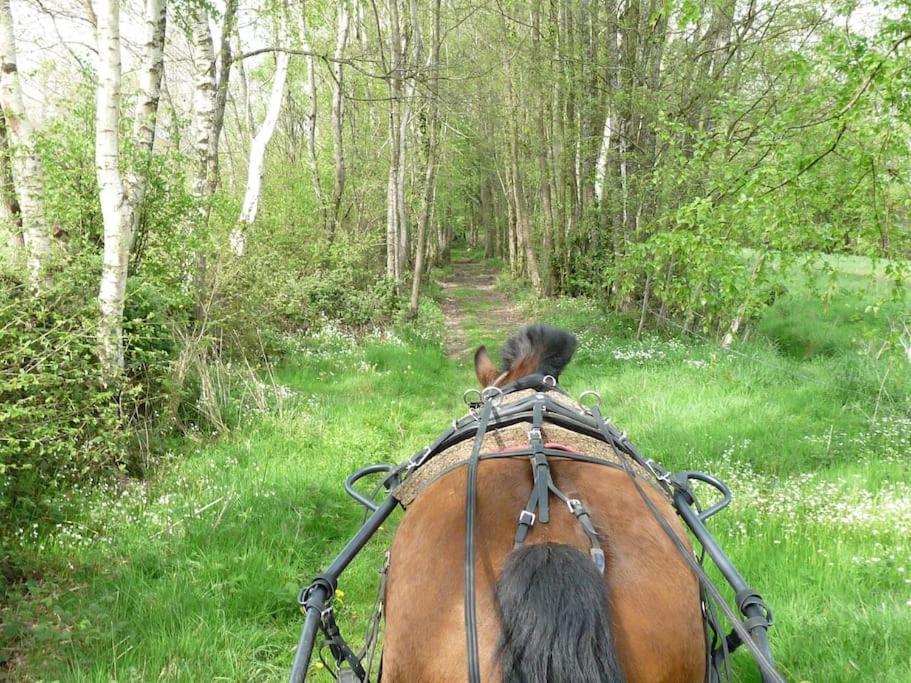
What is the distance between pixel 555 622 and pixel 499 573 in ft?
0.77

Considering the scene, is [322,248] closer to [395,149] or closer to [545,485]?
[395,149]

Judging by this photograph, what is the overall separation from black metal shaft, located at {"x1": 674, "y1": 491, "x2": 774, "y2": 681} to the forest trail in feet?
30.1

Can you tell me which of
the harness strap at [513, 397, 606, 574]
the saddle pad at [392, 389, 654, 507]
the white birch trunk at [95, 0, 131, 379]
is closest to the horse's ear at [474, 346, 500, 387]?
the saddle pad at [392, 389, 654, 507]

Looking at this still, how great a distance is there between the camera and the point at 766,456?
5.73 metres

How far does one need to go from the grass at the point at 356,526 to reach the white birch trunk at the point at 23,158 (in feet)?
6.70

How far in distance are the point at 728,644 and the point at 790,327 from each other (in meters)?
13.7

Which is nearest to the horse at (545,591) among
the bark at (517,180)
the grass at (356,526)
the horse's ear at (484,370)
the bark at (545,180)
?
the horse's ear at (484,370)

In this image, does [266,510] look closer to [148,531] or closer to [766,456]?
[148,531]

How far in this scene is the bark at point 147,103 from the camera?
17.4 ft

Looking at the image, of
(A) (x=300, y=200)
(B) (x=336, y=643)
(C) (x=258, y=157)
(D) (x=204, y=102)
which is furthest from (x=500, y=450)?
(A) (x=300, y=200)

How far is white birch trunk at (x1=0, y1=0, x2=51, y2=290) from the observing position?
4688 mm

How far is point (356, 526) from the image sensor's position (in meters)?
4.70

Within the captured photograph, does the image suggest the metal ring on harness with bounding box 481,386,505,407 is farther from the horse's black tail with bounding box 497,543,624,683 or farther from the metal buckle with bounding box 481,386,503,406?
the horse's black tail with bounding box 497,543,624,683

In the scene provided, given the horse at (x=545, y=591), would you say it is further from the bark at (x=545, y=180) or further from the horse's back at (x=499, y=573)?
the bark at (x=545, y=180)
